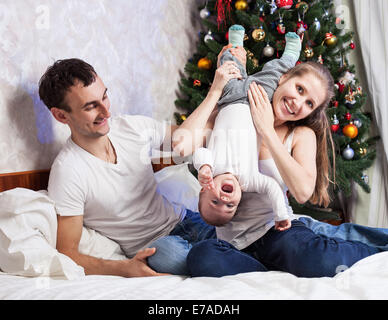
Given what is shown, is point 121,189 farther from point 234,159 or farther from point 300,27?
point 300,27

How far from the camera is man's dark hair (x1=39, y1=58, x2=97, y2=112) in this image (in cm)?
110

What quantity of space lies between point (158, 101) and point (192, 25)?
545 mm

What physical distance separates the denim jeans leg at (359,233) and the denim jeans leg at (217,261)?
0.42 metres

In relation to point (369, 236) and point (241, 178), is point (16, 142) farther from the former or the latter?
point (369, 236)

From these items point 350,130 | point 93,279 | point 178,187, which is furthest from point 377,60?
point 93,279

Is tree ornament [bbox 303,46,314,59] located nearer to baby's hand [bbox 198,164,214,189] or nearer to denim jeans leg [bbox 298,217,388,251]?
denim jeans leg [bbox 298,217,388,251]

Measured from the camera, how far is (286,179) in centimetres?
98

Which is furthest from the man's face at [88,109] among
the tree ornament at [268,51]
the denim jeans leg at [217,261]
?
the tree ornament at [268,51]

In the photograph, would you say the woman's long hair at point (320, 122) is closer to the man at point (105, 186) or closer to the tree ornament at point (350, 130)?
the man at point (105, 186)

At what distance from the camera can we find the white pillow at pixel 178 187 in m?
1.49

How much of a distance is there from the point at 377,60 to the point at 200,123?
5.49 feet

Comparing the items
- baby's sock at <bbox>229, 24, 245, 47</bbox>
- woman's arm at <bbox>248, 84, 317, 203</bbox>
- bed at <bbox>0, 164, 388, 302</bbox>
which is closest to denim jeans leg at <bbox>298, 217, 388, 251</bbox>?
bed at <bbox>0, 164, 388, 302</bbox>

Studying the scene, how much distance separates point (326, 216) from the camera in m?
2.12
